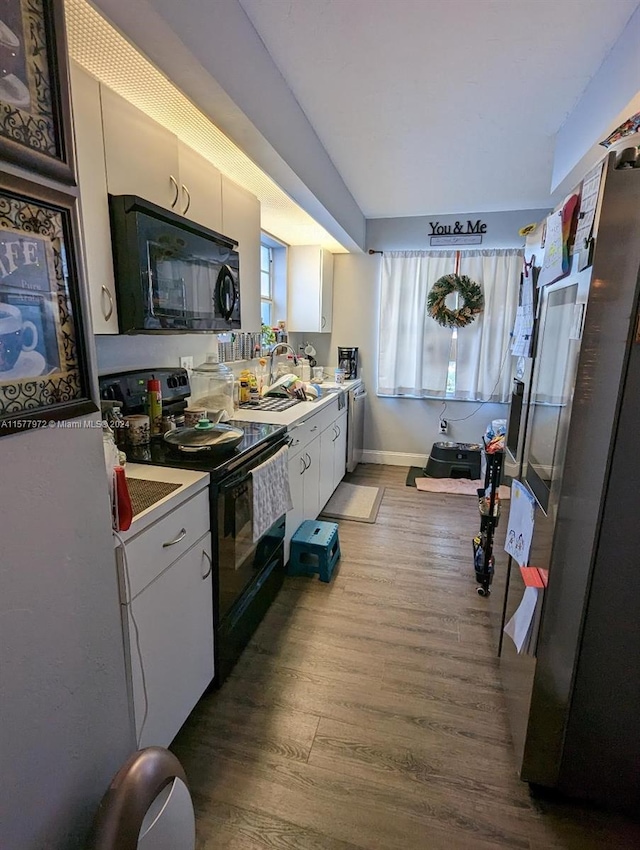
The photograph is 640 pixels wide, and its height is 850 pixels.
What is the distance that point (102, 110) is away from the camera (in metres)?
1.36

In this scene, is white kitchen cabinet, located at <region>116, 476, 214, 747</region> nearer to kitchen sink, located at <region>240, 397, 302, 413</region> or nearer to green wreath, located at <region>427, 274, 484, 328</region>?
kitchen sink, located at <region>240, 397, 302, 413</region>

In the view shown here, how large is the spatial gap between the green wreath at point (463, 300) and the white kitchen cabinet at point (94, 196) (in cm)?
331

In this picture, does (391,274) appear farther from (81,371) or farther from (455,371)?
(81,371)

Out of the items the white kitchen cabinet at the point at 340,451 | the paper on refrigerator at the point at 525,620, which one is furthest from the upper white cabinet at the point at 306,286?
the paper on refrigerator at the point at 525,620

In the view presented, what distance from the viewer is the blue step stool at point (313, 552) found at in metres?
2.47

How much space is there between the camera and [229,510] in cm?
163

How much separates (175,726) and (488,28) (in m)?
2.74

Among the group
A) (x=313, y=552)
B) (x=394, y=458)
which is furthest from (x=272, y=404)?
(x=394, y=458)

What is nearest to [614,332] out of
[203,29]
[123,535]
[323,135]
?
[123,535]

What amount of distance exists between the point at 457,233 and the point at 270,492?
3.43 metres

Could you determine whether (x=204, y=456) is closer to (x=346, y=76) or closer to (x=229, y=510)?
(x=229, y=510)

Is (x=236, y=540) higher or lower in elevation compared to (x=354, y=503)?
higher

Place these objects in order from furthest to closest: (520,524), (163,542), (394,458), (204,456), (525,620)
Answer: (394,458)
(204,456)
(520,524)
(525,620)
(163,542)

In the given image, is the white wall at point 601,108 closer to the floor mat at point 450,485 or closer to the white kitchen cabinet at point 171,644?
the white kitchen cabinet at point 171,644
